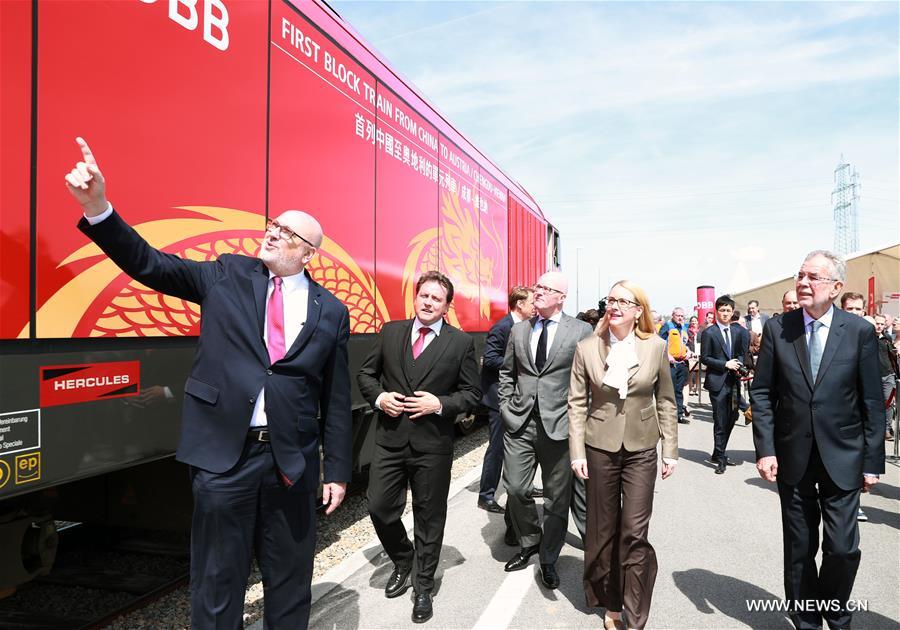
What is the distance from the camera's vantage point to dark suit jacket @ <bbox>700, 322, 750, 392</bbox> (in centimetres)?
740

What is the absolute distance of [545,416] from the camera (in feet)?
12.8

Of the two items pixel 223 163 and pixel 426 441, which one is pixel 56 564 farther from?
pixel 223 163

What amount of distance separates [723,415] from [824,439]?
4.41 m

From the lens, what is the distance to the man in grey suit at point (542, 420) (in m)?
3.91

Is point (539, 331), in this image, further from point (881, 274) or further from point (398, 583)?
point (881, 274)

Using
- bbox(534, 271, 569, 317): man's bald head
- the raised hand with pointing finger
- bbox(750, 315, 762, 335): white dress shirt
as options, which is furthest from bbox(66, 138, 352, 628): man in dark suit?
bbox(750, 315, 762, 335): white dress shirt

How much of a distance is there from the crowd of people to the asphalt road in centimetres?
18

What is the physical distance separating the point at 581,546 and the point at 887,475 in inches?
185

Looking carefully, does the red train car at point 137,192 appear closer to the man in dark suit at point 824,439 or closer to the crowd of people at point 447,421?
the crowd of people at point 447,421

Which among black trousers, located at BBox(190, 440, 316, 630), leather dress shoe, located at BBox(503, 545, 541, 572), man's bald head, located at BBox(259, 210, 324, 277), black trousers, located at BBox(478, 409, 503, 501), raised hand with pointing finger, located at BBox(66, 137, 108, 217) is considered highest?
raised hand with pointing finger, located at BBox(66, 137, 108, 217)

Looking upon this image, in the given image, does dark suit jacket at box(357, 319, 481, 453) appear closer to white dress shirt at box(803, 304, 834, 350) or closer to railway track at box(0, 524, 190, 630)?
→ railway track at box(0, 524, 190, 630)

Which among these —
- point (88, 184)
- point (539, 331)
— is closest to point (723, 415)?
point (539, 331)

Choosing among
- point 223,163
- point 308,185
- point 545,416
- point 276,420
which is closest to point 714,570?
point 545,416

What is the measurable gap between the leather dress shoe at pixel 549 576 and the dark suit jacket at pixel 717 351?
4.45 metres
